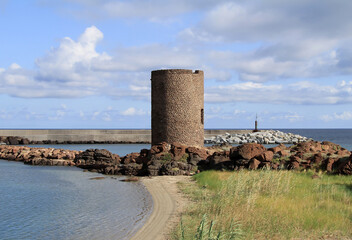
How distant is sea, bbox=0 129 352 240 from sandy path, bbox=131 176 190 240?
0.82 feet

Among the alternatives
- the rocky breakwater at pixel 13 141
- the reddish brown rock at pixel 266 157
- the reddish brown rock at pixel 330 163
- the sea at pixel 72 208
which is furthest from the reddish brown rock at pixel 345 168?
the rocky breakwater at pixel 13 141

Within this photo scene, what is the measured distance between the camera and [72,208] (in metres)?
11.9

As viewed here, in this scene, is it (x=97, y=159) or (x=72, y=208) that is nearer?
(x=72, y=208)

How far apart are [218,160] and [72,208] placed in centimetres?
937

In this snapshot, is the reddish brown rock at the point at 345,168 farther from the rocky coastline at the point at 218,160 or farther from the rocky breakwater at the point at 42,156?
the rocky breakwater at the point at 42,156

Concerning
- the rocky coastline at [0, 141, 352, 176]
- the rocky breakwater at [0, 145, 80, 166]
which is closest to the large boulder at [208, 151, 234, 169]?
the rocky coastline at [0, 141, 352, 176]

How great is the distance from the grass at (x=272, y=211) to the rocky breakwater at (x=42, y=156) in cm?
1552

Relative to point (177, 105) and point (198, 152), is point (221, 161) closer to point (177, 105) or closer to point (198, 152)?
point (198, 152)

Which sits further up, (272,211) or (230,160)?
(230,160)

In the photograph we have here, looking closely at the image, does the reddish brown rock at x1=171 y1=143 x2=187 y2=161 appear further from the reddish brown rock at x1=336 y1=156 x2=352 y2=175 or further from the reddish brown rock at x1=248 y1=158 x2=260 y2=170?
the reddish brown rock at x1=336 y1=156 x2=352 y2=175

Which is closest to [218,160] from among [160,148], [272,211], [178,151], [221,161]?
[221,161]

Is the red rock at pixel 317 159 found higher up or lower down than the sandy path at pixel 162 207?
higher up

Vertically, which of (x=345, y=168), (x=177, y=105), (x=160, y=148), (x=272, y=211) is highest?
(x=177, y=105)

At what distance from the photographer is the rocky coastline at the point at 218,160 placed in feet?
57.8
